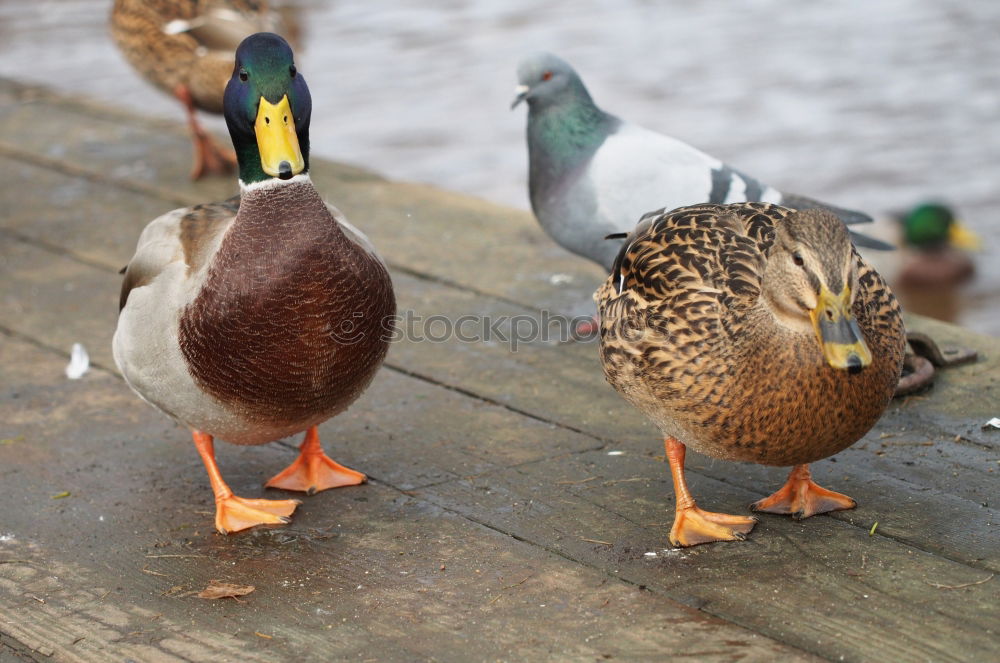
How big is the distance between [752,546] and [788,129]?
653 centimetres

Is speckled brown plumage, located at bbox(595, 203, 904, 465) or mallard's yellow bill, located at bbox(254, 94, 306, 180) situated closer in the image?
speckled brown plumage, located at bbox(595, 203, 904, 465)

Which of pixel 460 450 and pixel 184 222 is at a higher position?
pixel 184 222

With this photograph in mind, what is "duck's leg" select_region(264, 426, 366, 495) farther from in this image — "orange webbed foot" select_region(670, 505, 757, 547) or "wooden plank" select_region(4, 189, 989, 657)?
"orange webbed foot" select_region(670, 505, 757, 547)

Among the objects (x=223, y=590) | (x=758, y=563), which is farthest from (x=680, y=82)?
(x=223, y=590)

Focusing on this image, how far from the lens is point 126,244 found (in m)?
5.45

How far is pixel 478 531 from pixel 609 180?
5.61 ft

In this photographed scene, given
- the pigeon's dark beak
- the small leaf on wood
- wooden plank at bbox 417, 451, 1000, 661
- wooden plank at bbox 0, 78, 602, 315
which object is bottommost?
wooden plank at bbox 0, 78, 602, 315

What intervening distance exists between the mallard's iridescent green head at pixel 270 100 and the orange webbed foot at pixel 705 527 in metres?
1.23

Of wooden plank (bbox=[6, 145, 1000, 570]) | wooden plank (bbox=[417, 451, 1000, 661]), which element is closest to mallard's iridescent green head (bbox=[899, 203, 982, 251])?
wooden plank (bbox=[6, 145, 1000, 570])

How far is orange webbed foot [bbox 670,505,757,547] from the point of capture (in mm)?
3059

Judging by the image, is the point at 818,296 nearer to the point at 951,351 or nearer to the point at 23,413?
the point at 951,351

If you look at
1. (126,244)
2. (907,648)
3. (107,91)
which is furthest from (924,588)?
(107,91)

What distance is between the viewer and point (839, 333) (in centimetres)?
264

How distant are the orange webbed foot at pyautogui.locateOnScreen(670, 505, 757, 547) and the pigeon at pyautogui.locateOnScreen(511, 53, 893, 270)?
55.6 inches
